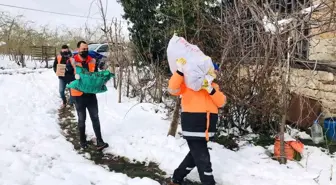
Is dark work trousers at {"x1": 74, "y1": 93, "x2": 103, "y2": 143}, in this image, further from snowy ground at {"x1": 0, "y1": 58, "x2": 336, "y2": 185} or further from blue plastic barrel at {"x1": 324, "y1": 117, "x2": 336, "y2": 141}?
blue plastic barrel at {"x1": 324, "y1": 117, "x2": 336, "y2": 141}

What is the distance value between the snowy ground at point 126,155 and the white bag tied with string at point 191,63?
4.35ft

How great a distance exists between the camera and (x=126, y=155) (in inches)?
180

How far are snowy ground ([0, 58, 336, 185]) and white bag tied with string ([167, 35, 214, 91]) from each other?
133cm

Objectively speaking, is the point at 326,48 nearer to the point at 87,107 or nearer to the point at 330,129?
the point at 330,129

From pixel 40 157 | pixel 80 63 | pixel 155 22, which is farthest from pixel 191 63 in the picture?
pixel 155 22

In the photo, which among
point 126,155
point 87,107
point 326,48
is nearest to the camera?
point 126,155

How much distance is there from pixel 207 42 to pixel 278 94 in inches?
63.8

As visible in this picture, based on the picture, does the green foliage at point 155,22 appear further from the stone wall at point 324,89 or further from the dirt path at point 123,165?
the dirt path at point 123,165

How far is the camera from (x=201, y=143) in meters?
3.24

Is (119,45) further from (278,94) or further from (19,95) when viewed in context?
(278,94)

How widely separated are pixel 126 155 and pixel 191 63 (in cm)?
205

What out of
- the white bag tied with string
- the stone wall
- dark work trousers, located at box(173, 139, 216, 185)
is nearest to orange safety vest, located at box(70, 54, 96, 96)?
the white bag tied with string

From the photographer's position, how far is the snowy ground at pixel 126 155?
3.65 metres

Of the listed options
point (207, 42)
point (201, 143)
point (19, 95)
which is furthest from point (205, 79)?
point (19, 95)
